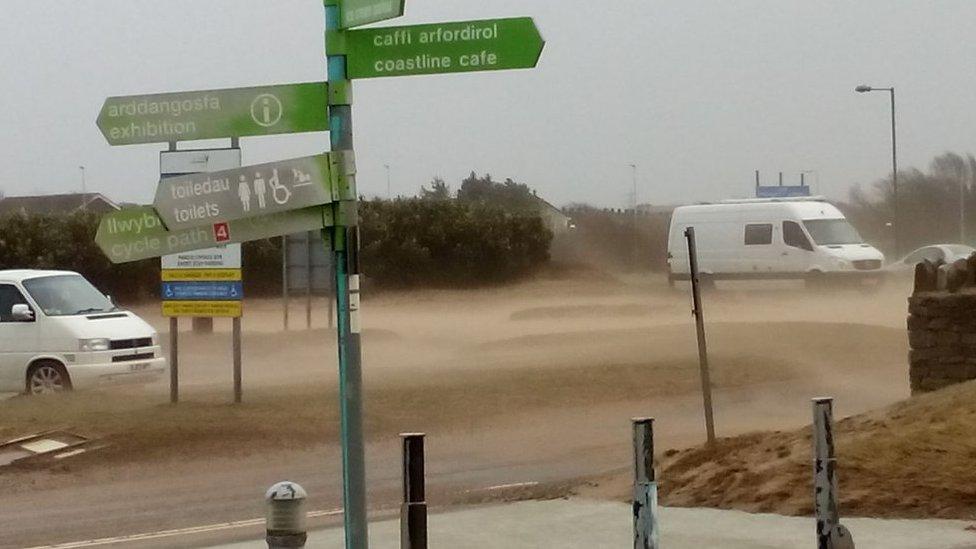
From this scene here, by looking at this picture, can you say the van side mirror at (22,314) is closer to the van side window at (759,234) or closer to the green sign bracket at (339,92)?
the green sign bracket at (339,92)

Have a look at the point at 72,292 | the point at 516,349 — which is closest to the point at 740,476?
the point at 72,292

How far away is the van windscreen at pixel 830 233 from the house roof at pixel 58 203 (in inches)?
869

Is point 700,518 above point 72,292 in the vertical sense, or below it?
below

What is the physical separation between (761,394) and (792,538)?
1183 cm

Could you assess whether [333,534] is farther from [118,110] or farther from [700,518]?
[118,110]

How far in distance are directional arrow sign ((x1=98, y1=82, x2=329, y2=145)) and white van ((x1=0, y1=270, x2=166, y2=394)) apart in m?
13.0

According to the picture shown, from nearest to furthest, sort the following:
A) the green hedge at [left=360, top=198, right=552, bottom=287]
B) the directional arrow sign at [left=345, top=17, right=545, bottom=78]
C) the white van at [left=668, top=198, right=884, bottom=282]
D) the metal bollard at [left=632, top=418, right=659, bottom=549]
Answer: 1. the directional arrow sign at [left=345, top=17, right=545, bottom=78]
2. the metal bollard at [left=632, top=418, right=659, bottom=549]
3. the white van at [left=668, top=198, right=884, bottom=282]
4. the green hedge at [left=360, top=198, right=552, bottom=287]

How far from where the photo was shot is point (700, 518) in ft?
32.2

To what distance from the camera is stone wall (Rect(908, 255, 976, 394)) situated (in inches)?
527

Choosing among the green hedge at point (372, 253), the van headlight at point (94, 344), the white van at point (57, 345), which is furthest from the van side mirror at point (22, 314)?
the green hedge at point (372, 253)

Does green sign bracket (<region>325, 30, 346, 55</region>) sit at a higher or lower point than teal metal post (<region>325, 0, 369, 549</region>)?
higher

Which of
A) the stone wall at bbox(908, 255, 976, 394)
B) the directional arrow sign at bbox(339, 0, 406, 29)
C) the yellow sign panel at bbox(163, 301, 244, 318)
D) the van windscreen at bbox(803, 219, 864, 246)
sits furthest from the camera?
the van windscreen at bbox(803, 219, 864, 246)

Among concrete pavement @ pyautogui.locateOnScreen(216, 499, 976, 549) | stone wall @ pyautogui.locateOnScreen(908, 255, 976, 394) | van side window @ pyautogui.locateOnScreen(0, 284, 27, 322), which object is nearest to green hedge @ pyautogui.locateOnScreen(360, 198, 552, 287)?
van side window @ pyautogui.locateOnScreen(0, 284, 27, 322)

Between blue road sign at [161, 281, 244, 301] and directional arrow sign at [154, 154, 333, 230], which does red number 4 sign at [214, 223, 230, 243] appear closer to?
directional arrow sign at [154, 154, 333, 230]
